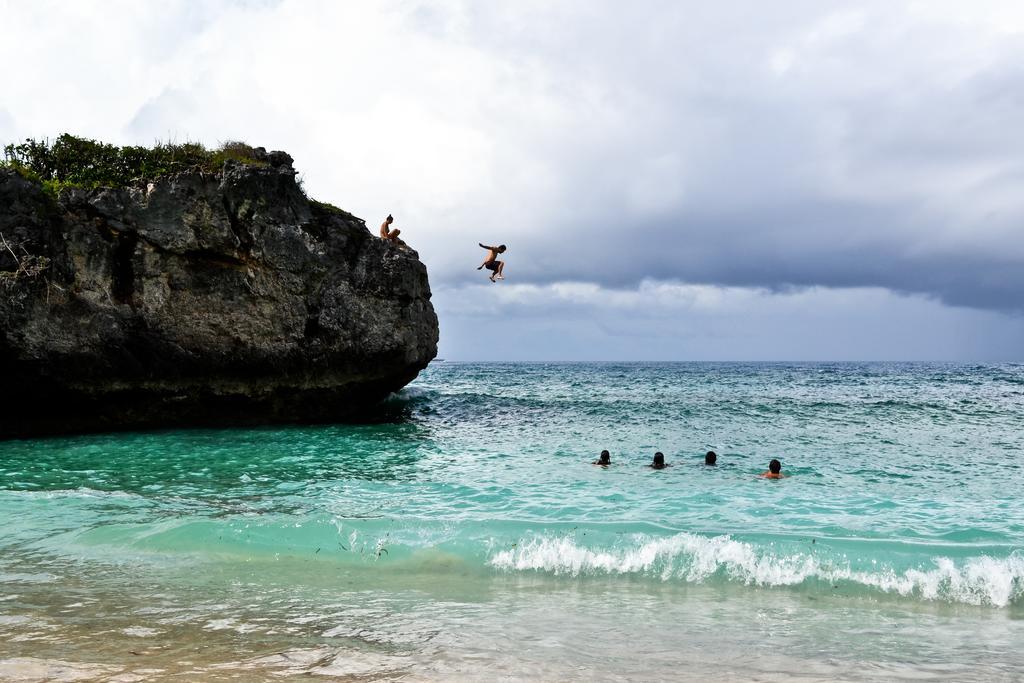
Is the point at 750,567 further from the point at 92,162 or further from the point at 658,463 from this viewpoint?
the point at 92,162

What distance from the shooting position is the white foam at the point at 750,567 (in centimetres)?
855

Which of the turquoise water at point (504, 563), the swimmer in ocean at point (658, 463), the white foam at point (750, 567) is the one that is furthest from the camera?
the swimmer in ocean at point (658, 463)

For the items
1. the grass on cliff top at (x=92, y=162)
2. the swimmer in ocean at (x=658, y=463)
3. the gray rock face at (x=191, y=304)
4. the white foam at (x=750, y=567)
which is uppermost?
the grass on cliff top at (x=92, y=162)

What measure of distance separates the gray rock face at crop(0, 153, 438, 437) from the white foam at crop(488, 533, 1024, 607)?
45.6 feet

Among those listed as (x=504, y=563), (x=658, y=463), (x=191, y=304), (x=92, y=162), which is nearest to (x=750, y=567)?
(x=504, y=563)

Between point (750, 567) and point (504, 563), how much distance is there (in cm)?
309

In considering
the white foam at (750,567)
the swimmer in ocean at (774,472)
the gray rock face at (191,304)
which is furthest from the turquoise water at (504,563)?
the gray rock face at (191,304)

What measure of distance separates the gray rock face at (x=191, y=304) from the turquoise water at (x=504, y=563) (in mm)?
2652

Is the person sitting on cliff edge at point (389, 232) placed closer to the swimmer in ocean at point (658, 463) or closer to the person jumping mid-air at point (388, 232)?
the person jumping mid-air at point (388, 232)

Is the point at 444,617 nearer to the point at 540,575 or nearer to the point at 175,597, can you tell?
the point at 540,575

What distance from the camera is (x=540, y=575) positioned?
30.4 ft

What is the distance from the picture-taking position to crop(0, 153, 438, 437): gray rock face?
19250 mm

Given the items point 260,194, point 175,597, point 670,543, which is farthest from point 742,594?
point 260,194

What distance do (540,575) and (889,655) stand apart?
409 centimetres
